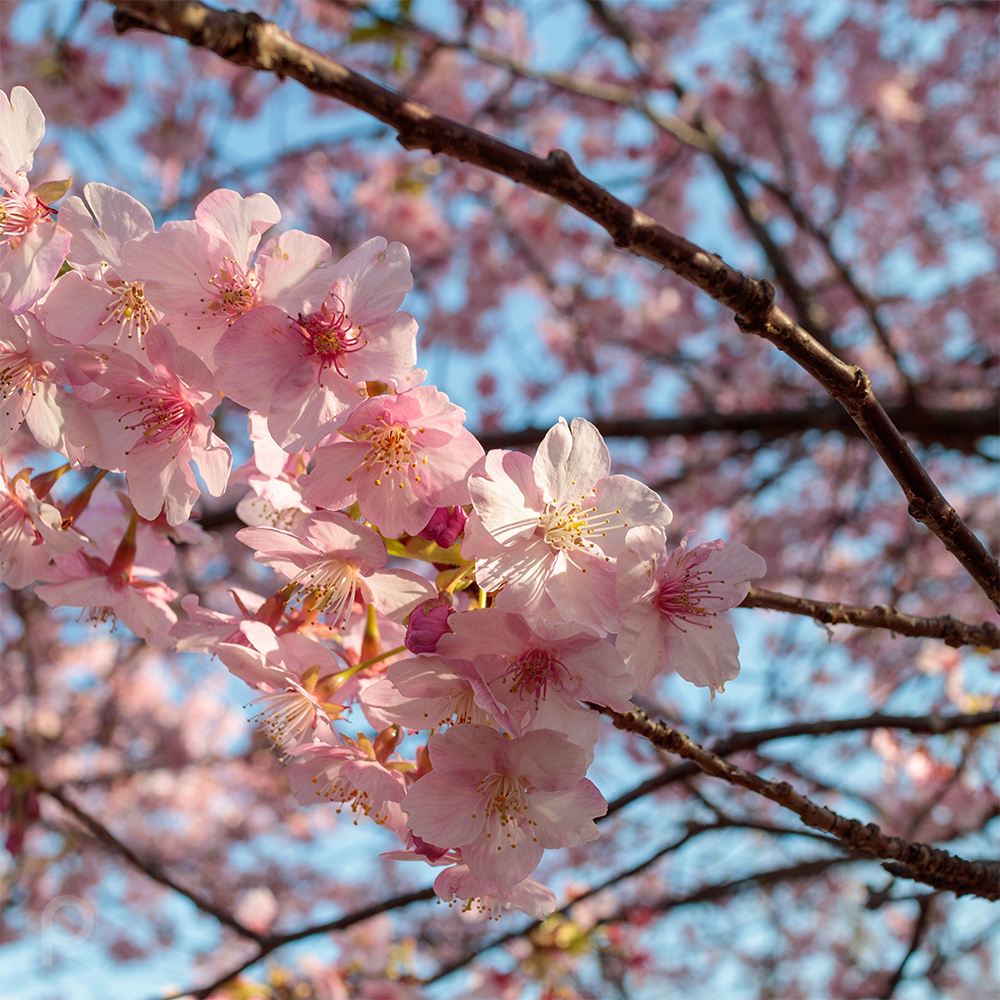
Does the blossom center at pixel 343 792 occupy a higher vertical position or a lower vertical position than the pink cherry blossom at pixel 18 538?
lower

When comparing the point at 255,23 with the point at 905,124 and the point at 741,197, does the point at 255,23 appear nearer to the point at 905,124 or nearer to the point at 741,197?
the point at 741,197

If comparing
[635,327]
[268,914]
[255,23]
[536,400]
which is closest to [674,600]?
[255,23]

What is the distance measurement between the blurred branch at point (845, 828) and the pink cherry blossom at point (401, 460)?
40 centimetres

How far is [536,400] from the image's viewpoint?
8.28m

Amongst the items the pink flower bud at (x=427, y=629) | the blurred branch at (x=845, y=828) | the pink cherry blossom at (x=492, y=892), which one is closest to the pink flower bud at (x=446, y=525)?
the pink flower bud at (x=427, y=629)

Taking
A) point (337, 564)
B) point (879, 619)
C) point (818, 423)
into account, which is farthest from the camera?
point (818, 423)

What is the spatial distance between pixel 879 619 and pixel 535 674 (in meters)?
0.63

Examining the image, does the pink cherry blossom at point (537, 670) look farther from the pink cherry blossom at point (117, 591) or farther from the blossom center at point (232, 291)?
the pink cherry blossom at point (117, 591)

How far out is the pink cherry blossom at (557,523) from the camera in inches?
41.7

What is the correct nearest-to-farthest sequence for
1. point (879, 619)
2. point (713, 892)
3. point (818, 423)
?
point (879, 619)
point (713, 892)
point (818, 423)

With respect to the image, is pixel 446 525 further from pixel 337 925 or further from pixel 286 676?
pixel 337 925

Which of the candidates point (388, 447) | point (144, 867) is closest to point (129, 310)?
point (388, 447)

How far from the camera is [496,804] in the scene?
112 cm

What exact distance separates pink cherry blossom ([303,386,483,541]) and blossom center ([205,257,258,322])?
0.74ft
